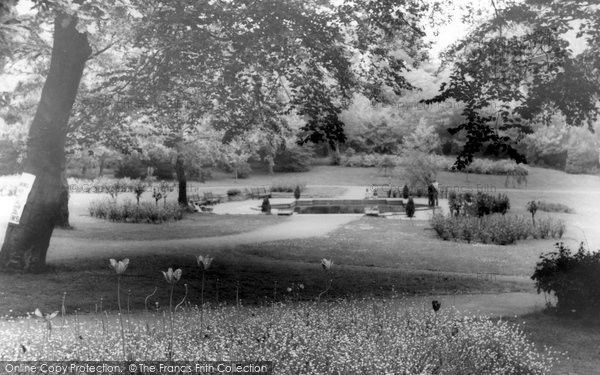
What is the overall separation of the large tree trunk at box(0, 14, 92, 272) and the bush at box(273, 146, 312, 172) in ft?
145

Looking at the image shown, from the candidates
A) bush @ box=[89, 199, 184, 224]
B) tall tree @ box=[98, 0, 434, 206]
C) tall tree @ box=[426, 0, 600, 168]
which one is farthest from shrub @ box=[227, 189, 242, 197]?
tall tree @ box=[426, 0, 600, 168]

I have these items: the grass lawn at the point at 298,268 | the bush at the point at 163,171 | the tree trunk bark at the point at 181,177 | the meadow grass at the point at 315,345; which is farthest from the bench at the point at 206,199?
the meadow grass at the point at 315,345

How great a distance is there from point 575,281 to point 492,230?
11195 mm

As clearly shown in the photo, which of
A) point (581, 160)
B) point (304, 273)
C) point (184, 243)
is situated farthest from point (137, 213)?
point (581, 160)

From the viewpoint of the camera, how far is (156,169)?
4650 cm

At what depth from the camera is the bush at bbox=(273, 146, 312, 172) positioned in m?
56.0

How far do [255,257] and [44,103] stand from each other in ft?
21.1

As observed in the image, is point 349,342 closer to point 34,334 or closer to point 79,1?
point 34,334

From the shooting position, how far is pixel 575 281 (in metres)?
9.30

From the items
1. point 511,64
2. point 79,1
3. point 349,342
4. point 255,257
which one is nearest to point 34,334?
point 349,342

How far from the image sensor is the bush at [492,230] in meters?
20.1

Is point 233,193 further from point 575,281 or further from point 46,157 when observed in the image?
point 575,281

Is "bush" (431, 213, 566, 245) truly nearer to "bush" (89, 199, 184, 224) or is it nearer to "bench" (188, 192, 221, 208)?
"bush" (89, 199, 184, 224)

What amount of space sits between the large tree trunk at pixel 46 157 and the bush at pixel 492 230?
13500 mm
